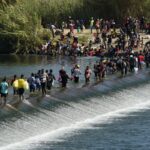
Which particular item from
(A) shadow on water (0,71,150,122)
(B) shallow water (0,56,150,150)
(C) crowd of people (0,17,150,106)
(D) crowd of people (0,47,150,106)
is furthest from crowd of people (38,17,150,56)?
(B) shallow water (0,56,150,150)

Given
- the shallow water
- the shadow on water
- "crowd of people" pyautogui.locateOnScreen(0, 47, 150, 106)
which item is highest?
"crowd of people" pyautogui.locateOnScreen(0, 47, 150, 106)

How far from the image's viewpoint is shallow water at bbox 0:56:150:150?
34.0 m

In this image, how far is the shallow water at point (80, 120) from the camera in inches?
1339

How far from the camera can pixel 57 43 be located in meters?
72.1

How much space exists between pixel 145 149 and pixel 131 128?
5.05 metres

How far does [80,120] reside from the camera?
39875 millimetres

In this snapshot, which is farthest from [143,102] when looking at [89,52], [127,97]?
[89,52]


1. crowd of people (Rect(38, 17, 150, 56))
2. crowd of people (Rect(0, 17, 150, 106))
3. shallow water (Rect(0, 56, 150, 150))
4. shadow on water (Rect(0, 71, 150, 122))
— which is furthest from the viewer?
crowd of people (Rect(38, 17, 150, 56))

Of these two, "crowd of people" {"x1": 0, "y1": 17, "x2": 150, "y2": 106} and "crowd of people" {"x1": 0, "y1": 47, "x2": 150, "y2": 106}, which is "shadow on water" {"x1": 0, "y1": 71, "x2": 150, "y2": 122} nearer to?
"crowd of people" {"x1": 0, "y1": 47, "x2": 150, "y2": 106}

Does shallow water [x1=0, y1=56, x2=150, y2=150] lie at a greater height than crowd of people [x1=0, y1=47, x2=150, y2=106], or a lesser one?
lesser

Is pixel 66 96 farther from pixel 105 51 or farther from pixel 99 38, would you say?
pixel 99 38

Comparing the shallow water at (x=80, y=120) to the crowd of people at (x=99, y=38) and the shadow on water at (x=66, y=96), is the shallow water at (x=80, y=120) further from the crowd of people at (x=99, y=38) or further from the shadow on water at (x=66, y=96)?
the crowd of people at (x=99, y=38)

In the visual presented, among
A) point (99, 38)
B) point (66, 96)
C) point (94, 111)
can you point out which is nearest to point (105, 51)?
point (99, 38)

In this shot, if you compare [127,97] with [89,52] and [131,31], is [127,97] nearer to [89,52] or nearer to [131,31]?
[89,52]
